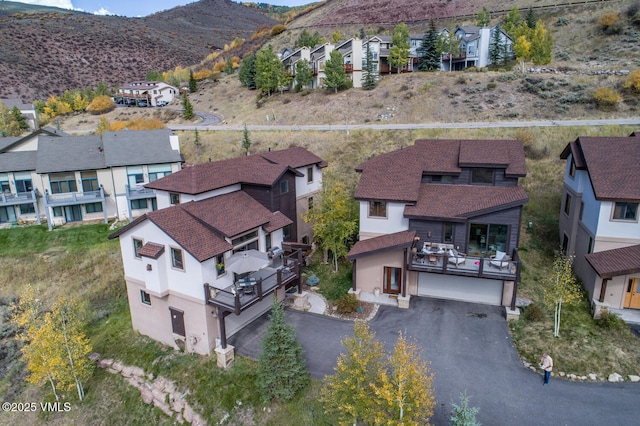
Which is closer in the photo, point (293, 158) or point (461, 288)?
point (461, 288)

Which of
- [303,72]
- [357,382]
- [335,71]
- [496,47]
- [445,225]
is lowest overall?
[357,382]

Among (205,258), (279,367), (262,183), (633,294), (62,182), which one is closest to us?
(279,367)

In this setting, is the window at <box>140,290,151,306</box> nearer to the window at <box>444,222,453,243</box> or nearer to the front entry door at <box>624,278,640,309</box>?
the window at <box>444,222,453,243</box>

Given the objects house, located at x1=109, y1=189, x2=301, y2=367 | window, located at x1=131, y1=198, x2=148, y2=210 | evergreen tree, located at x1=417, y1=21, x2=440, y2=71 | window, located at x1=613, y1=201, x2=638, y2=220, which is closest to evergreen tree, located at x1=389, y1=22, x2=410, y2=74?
evergreen tree, located at x1=417, y1=21, x2=440, y2=71

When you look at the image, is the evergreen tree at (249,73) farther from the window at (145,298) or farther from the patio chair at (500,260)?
the patio chair at (500,260)

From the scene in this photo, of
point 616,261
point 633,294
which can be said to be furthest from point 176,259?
point 633,294

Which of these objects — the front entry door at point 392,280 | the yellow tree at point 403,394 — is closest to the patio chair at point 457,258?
the front entry door at point 392,280

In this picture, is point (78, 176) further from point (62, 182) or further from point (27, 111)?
point (27, 111)

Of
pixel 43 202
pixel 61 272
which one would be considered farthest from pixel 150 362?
pixel 43 202
